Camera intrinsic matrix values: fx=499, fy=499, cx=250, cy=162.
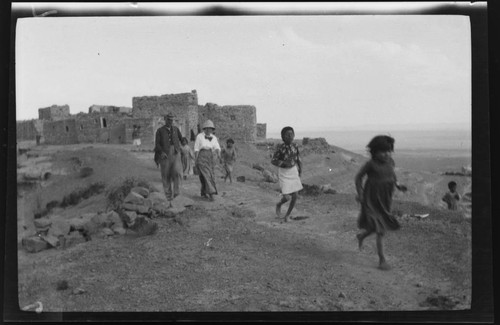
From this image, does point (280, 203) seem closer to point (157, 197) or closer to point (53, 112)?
point (157, 197)

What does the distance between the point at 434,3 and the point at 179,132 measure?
3.11 m

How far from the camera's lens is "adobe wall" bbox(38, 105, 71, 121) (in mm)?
5488

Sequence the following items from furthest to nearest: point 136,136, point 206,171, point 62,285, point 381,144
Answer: point 136,136 < point 206,171 < point 381,144 < point 62,285

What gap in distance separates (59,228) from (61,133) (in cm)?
108

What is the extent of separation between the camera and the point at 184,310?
5.18m

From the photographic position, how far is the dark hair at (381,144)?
17.6ft

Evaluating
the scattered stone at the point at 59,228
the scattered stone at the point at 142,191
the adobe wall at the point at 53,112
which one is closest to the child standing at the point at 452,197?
the scattered stone at the point at 142,191

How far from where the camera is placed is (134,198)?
217 inches

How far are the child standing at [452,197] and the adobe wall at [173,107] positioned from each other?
293cm

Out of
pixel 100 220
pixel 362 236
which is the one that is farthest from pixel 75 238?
pixel 362 236

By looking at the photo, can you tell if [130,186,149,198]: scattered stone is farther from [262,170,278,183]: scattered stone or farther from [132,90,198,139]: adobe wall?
[262,170,278,183]: scattered stone

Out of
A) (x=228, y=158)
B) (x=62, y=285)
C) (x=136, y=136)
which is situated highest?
(x=136, y=136)

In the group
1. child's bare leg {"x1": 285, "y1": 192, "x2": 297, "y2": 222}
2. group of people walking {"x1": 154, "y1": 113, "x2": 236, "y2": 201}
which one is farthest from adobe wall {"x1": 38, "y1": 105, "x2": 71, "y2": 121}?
child's bare leg {"x1": 285, "y1": 192, "x2": 297, "y2": 222}
